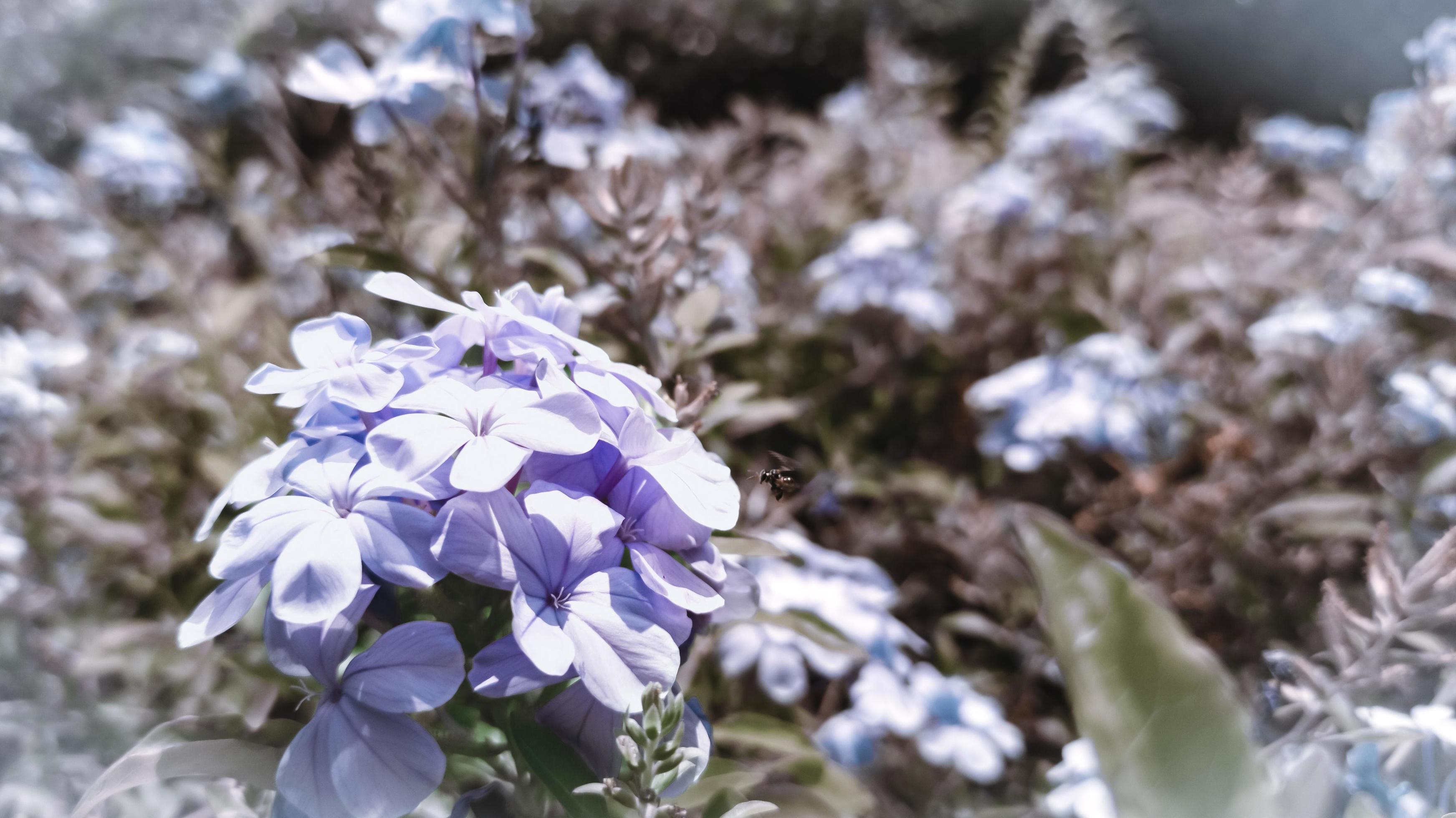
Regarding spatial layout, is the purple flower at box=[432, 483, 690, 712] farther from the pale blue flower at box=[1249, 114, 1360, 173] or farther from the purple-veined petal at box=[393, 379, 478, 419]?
the pale blue flower at box=[1249, 114, 1360, 173]

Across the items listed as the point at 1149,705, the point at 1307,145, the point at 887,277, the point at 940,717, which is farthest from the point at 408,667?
the point at 1307,145

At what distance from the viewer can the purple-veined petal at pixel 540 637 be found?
53 centimetres

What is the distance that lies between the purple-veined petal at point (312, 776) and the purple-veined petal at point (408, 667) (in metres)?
0.04

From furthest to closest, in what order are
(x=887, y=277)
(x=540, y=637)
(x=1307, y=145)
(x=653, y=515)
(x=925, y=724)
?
(x=1307, y=145) < (x=887, y=277) < (x=925, y=724) < (x=653, y=515) < (x=540, y=637)

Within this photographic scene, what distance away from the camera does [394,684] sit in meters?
0.56

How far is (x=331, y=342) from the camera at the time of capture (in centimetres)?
75

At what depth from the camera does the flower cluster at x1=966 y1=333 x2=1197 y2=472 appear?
185 cm

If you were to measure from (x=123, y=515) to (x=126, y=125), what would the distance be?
58.8 inches

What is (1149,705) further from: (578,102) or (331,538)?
(578,102)

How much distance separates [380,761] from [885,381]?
1.97m

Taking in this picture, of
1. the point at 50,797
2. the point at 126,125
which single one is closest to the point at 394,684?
the point at 50,797

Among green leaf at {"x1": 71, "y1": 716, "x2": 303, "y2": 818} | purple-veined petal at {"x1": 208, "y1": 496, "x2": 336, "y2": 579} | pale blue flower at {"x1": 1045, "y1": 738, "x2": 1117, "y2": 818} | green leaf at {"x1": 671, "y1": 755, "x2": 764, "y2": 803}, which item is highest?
purple-veined petal at {"x1": 208, "y1": 496, "x2": 336, "y2": 579}

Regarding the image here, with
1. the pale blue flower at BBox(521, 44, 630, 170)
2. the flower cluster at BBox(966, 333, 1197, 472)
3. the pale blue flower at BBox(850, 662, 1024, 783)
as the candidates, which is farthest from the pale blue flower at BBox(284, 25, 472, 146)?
the flower cluster at BBox(966, 333, 1197, 472)

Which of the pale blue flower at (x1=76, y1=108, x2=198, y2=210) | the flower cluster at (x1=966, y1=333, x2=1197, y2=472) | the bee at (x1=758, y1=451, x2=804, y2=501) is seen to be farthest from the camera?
the pale blue flower at (x1=76, y1=108, x2=198, y2=210)
